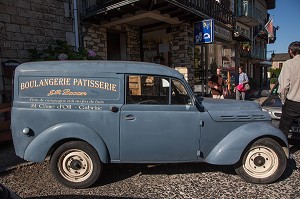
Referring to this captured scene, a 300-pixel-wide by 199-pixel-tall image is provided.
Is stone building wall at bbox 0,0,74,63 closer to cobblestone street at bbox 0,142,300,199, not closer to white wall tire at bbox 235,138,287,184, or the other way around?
cobblestone street at bbox 0,142,300,199

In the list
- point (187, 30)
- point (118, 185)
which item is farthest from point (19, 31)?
point (187, 30)

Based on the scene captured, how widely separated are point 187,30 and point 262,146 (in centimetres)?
717

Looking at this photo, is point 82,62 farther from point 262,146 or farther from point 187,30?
point 187,30

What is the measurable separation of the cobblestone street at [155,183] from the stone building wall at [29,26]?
3392mm

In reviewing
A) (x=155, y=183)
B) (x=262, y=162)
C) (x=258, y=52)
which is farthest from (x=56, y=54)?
(x=258, y=52)

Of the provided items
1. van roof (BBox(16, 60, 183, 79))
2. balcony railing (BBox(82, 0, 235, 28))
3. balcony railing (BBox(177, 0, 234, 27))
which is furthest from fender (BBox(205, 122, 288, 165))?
balcony railing (BBox(177, 0, 234, 27))

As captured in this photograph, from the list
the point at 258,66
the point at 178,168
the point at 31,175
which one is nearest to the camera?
the point at 31,175

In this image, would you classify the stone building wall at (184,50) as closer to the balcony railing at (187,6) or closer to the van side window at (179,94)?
the balcony railing at (187,6)

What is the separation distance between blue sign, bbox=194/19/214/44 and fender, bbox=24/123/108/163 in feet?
23.5

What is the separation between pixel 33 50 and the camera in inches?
262

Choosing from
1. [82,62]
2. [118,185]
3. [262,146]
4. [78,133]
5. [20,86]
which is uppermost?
[82,62]

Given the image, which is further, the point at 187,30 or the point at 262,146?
the point at 187,30

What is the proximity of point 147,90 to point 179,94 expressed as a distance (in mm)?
475

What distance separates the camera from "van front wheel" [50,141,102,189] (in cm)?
350
